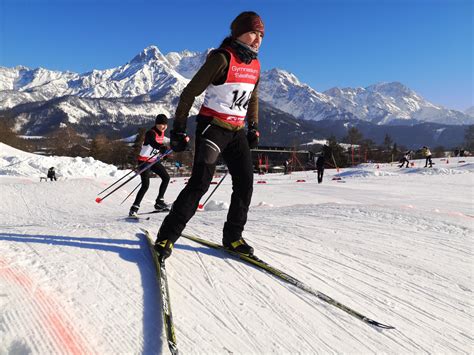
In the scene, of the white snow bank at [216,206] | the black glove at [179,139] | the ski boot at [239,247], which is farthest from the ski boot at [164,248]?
the white snow bank at [216,206]

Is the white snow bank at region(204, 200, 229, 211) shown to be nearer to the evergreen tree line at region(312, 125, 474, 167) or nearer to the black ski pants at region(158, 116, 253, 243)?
the black ski pants at region(158, 116, 253, 243)

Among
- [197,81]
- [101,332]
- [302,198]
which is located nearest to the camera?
[101,332]

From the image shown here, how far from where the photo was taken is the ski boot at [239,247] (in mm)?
3383

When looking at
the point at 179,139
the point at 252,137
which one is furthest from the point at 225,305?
the point at 252,137

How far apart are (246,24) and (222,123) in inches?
35.0

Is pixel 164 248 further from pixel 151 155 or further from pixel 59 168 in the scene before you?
pixel 59 168

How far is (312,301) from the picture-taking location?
8.91ft

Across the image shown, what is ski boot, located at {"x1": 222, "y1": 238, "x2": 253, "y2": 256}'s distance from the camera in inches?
133

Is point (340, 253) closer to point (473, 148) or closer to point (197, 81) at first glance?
point (197, 81)

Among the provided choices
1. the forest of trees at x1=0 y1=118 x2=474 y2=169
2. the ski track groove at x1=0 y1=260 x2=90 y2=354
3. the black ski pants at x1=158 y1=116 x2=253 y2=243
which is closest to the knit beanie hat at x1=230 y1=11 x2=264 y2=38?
the black ski pants at x1=158 y1=116 x2=253 y2=243

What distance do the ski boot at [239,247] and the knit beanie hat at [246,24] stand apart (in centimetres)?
188

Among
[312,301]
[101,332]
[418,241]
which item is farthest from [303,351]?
[418,241]

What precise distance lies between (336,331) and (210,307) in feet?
2.78

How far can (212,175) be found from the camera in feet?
10.7
